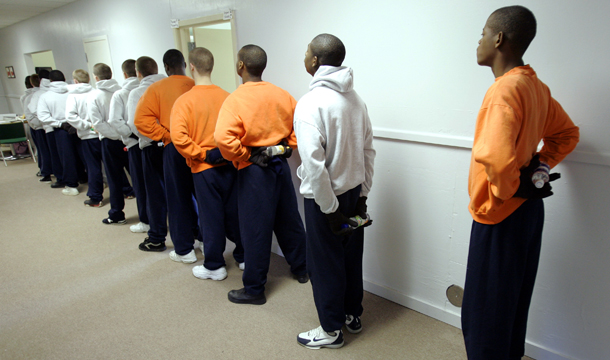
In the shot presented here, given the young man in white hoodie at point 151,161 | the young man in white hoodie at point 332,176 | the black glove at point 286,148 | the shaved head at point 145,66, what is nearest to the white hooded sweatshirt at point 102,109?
the young man in white hoodie at point 151,161

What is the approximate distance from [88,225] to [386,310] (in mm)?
3395

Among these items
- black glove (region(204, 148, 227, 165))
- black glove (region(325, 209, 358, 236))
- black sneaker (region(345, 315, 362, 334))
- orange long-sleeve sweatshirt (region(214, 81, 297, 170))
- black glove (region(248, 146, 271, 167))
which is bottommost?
black sneaker (region(345, 315, 362, 334))

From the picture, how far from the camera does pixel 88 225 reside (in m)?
3.94

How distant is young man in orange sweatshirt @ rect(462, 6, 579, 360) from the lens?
1229 millimetres

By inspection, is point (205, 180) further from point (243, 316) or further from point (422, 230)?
point (422, 230)

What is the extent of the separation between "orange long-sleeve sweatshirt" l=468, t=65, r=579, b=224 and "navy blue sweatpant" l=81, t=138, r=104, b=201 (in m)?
4.40

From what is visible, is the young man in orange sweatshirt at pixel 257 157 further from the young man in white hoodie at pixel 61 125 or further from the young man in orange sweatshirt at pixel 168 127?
the young man in white hoodie at pixel 61 125

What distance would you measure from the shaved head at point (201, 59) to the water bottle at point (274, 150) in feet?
2.78

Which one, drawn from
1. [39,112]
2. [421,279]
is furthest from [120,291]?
[39,112]

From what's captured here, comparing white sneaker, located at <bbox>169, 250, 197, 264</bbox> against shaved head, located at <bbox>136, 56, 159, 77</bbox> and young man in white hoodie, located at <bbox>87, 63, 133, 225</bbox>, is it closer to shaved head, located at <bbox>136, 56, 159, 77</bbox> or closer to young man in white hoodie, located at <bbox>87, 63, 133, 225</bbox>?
young man in white hoodie, located at <bbox>87, 63, 133, 225</bbox>

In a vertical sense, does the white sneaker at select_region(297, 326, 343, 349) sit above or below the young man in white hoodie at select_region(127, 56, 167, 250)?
below

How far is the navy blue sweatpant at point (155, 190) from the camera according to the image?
307 centimetres

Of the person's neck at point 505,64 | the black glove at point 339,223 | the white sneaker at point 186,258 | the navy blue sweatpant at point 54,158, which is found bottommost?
the white sneaker at point 186,258

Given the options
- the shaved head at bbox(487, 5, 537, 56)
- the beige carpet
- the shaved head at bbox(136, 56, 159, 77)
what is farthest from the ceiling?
the shaved head at bbox(487, 5, 537, 56)
